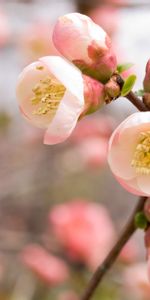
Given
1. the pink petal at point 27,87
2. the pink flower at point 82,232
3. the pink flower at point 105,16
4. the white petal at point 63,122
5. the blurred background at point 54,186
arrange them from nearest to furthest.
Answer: the white petal at point 63,122
the pink petal at point 27,87
the blurred background at point 54,186
the pink flower at point 82,232
the pink flower at point 105,16

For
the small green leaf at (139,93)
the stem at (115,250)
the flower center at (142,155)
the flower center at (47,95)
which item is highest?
the small green leaf at (139,93)

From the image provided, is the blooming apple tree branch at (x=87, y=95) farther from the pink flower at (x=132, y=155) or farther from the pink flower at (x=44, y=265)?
the pink flower at (x=44, y=265)

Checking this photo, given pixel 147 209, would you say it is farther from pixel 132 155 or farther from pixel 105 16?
pixel 105 16

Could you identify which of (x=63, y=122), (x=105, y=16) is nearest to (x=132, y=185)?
(x=63, y=122)

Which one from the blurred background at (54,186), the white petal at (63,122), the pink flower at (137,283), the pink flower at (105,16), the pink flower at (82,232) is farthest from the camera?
the pink flower at (105,16)

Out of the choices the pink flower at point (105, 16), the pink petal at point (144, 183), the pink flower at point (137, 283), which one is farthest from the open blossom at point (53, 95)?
the pink flower at point (105, 16)

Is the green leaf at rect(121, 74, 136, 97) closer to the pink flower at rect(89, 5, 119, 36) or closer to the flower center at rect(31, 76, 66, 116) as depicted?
the flower center at rect(31, 76, 66, 116)

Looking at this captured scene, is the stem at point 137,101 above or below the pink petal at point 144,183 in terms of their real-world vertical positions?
above
